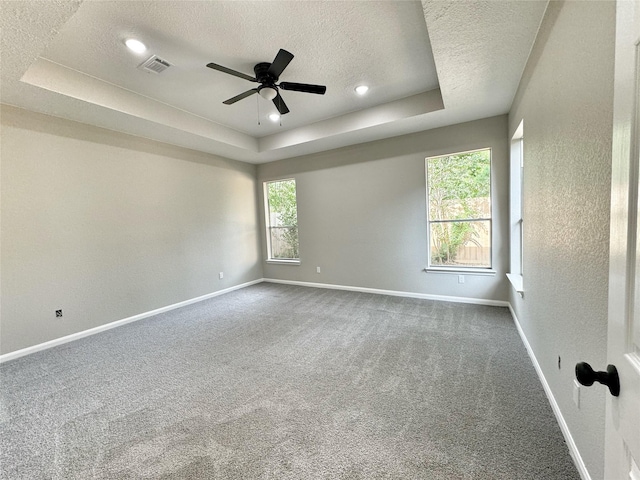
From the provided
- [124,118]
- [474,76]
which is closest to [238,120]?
[124,118]

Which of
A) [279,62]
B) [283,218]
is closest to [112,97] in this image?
[279,62]

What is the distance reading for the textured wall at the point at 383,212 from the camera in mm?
3838

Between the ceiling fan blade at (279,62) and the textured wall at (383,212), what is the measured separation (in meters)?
2.52

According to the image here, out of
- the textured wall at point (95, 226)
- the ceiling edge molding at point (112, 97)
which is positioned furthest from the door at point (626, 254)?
the textured wall at point (95, 226)

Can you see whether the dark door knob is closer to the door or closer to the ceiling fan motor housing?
the door

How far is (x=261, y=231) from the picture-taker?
20.5ft

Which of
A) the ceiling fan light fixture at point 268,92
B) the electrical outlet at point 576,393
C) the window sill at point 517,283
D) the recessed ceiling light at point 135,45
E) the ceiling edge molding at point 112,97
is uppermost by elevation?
the recessed ceiling light at point 135,45

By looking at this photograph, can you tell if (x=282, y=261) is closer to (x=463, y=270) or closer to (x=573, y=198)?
(x=463, y=270)

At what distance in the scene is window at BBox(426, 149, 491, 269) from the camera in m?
3.93

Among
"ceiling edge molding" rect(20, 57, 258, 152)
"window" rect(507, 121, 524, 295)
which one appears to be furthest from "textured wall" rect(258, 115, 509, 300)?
"ceiling edge molding" rect(20, 57, 258, 152)

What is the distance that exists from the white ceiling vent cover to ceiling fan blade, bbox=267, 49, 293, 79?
1.08 meters

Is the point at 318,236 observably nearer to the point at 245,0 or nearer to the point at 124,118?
the point at 124,118

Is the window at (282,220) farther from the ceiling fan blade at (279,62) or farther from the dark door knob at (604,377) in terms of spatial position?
the dark door knob at (604,377)

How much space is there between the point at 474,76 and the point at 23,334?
18.1ft
